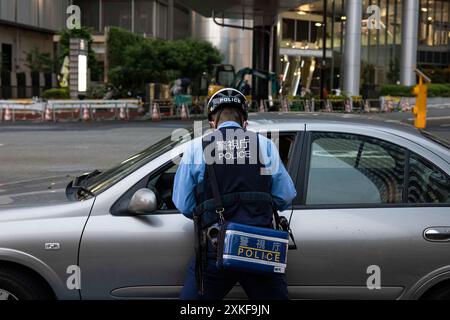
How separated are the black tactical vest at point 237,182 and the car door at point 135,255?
0.51 meters

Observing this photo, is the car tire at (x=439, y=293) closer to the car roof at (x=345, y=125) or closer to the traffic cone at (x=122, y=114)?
the car roof at (x=345, y=125)

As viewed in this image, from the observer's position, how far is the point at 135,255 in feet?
11.7

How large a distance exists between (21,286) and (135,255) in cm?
68

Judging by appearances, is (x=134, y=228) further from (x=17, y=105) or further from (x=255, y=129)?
(x=17, y=105)

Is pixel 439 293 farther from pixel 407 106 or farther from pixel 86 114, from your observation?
pixel 407 106

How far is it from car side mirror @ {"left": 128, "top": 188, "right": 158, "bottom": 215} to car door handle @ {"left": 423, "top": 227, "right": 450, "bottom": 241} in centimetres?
156

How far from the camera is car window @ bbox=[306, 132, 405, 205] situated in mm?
3729

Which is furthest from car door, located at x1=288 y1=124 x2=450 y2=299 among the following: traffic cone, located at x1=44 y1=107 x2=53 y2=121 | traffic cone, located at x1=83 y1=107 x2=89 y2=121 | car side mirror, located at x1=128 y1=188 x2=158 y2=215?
traffic cone, located at x1=44 y1=107 x2=53 y2=121

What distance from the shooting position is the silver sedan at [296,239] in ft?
11.7

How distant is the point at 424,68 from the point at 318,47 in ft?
41.6

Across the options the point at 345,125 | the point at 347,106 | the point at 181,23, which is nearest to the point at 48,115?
the point at 347,106

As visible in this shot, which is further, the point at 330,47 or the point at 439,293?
the point at 330,47

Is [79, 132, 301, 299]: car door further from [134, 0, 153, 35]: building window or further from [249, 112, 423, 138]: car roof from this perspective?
[134, 0, 153, 35]: building window
